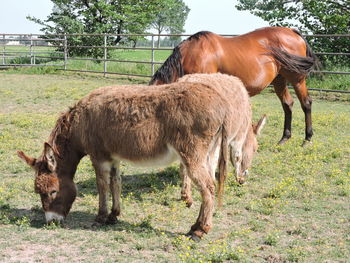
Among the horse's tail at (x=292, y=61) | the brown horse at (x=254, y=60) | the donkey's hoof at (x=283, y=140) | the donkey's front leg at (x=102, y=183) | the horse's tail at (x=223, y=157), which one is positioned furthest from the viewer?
the donkey's hoof at (x=283, y=140)

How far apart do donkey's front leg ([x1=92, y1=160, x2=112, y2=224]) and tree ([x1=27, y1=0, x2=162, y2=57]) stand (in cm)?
1978

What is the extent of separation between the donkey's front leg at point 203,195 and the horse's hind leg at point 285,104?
14.6 ft

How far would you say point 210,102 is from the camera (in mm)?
4066

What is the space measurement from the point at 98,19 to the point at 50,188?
24293 mm

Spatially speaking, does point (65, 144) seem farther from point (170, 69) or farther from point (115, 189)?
point (170, 69)

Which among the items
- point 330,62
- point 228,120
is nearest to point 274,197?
point 228,120

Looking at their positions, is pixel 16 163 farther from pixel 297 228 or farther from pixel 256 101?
pixel 256 101

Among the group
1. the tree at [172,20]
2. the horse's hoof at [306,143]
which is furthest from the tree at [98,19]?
the tree at [172,20]

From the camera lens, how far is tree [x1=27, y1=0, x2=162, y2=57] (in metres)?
24.7

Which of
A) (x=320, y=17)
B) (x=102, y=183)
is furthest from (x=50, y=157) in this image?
(x=320, y=17)

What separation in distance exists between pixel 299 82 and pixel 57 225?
5.75 m

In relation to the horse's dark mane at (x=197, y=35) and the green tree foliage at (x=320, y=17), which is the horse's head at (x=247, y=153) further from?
the green tree foliage at (x=320, y=17)

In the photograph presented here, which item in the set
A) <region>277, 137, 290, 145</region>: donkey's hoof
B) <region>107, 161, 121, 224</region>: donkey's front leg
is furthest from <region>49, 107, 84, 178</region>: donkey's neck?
<region>277, 137, 290, 145</region>: donkey's hoof

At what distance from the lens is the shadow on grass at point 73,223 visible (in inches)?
173
